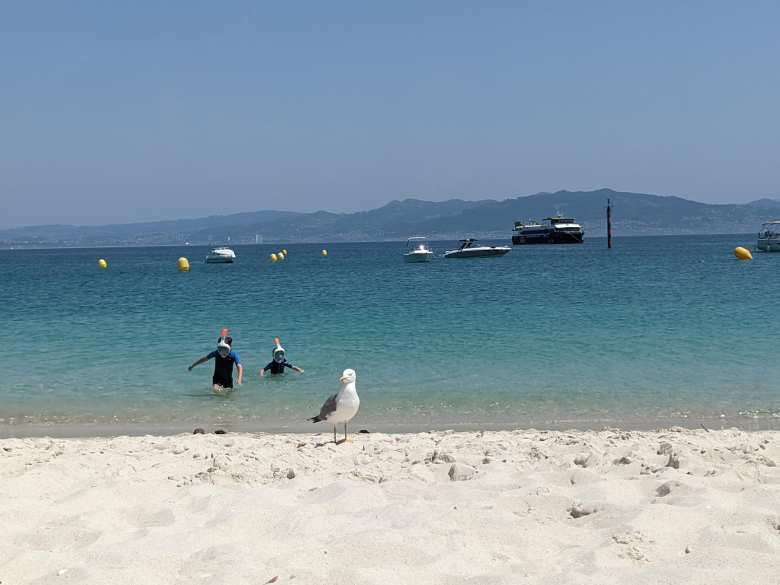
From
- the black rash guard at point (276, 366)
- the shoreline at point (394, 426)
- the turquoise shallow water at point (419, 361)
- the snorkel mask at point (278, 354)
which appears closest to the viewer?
the shoreline at point (394, 426)

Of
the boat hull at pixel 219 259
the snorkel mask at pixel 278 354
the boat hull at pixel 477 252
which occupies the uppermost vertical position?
the snorkel mask at pixel 278 354

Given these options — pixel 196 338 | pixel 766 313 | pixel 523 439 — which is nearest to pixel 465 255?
pixel 766 313

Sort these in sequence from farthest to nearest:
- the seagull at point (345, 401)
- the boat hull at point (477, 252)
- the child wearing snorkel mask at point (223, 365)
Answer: the boat hull at point (477, 252)
the child wearing snorkel mask at point (223, 365)
the seagull at point (345, 401)

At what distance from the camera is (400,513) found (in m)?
6.50

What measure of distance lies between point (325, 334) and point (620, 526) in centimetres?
1796

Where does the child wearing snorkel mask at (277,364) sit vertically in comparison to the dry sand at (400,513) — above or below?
below

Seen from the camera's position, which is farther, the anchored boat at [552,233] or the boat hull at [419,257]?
the anchored boat at [552,233]

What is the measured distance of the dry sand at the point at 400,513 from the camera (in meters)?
5.35

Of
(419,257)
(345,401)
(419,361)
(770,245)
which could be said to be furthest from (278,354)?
(770,245)

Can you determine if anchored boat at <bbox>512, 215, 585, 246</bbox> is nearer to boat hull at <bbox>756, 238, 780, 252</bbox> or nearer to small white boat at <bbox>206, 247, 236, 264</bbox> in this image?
boat hull at <bbox>756, 238, 780, 252</bbox>

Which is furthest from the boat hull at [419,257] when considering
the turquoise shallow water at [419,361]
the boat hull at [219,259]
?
the turquoise shallow water at [419,361]

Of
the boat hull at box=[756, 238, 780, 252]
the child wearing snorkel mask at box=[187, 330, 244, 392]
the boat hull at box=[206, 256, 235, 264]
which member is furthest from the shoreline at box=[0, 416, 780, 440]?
the boat hull at box=[206, 256, 235, 264]

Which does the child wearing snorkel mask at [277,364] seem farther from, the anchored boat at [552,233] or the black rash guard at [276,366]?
the anchored boat at [552,233]

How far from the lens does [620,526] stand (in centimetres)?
600
